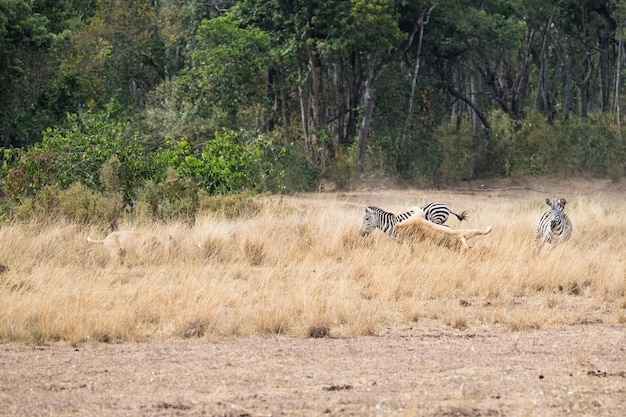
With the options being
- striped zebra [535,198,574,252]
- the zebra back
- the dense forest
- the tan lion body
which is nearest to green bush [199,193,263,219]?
the dense forest

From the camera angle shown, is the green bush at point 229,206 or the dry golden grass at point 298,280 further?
the green bush at point 229,206

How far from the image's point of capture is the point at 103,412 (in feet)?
22.1

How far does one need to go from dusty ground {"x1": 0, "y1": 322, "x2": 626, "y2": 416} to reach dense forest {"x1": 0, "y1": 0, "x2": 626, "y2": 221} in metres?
10.7

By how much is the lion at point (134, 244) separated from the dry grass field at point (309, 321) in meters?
0.03

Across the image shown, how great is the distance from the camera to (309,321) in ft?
32.1

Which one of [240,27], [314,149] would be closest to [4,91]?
[240,27]

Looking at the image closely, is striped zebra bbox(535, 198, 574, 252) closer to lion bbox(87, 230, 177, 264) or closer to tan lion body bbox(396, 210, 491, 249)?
tan lion body bbox(396, 210, 491, 249)

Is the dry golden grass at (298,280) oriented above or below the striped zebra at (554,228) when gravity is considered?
below

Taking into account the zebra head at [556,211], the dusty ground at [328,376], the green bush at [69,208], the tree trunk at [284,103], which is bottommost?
the dusty ground at [328,376]

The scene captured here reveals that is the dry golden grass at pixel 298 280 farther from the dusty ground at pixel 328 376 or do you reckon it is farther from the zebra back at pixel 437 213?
the zebra back at pixel 437 213

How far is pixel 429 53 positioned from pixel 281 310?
70.0 ft

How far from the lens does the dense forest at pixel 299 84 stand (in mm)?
24219

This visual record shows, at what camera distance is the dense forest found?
79.5 ft

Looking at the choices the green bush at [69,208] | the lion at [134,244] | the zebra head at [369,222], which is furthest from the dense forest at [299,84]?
the lion at [134,244]
